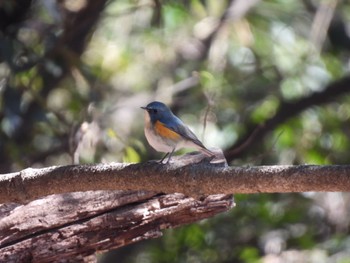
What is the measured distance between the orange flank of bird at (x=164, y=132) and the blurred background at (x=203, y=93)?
803 mm

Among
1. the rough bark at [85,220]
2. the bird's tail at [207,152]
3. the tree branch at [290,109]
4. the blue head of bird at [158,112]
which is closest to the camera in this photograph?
the rough bark at [85,220]

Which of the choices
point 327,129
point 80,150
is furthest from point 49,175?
point 327,129

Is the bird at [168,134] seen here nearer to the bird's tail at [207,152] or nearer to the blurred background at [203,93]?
the bird's tail at [207,152]

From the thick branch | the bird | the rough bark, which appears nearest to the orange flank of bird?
the bird

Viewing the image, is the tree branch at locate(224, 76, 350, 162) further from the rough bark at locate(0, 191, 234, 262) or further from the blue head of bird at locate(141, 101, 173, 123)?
the rough bark at locate(0, 191, 234, 262)

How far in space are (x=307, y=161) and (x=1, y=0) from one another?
2.99m

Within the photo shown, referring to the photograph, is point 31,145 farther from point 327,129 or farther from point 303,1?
point 303,1

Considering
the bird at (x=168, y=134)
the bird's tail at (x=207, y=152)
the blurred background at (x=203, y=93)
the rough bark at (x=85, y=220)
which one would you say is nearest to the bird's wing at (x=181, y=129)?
the bird at (x=168, y=134)

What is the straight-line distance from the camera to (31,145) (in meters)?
7.22

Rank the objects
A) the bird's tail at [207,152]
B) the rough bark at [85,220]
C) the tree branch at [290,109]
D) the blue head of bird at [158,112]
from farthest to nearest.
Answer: the tree branch at [290,109] < the blue head of bird at [158,112] < the bird's tail at [207,152] < the rough bark at [85,220]

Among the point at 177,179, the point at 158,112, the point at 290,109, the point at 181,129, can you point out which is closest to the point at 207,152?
the point at 181,129

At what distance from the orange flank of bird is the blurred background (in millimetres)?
803

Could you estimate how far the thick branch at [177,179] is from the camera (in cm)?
347

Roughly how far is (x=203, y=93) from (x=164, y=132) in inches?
85.6
